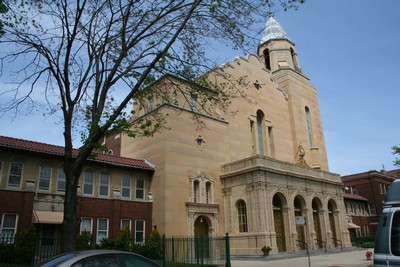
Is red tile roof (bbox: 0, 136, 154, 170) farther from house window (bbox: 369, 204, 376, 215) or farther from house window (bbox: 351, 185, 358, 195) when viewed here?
house window (bbox: 351, 185, 358, 195)

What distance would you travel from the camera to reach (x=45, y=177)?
2241 cm

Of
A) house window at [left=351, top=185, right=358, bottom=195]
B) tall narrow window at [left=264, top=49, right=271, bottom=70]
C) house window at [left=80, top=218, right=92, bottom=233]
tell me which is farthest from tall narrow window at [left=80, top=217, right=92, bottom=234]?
house window at [left=351, top=185, right=358, bottom=195]

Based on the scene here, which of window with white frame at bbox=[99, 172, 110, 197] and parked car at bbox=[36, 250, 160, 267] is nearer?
parked car at bbox=[36, 250, 160, 267]

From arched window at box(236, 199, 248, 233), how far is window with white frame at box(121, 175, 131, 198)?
8.90 m

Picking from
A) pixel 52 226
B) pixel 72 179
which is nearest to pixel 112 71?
pixel 72 179

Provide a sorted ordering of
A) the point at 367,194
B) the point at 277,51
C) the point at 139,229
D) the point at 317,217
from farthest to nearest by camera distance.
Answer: the point at 367,194
the point at 277,51
the point at 317,217
the point at 139,229

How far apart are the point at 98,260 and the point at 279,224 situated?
962 inches

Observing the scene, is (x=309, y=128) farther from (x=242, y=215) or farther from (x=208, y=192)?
(x=208, y=192)

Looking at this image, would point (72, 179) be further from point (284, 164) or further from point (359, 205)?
point (359, 205)

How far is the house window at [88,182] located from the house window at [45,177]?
2.42 metres

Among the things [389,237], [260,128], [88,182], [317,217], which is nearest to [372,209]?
[317,217]

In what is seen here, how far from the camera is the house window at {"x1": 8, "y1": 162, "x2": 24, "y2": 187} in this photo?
20938 mm

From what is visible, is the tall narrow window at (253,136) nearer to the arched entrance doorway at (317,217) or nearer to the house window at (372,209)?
the arched entrance doorway at (317,217)

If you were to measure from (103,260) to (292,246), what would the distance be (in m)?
23.8
